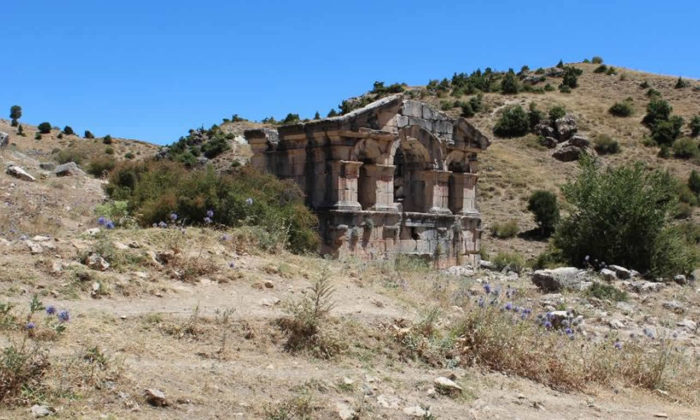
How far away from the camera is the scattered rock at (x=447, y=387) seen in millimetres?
5238

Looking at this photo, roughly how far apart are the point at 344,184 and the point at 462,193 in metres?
4.64

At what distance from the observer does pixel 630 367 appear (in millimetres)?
6609

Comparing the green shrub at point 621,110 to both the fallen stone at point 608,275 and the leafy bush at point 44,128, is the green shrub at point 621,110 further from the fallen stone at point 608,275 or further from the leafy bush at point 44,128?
the leafy bush at point 44,128

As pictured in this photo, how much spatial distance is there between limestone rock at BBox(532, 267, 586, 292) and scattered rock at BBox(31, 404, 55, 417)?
1011 centimetres

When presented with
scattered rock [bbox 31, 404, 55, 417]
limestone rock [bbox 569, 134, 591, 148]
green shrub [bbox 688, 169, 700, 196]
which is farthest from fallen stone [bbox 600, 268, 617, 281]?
limestone rock [bbox 569, 134, 591, 148]

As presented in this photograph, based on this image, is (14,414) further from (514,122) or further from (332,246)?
(514,122)

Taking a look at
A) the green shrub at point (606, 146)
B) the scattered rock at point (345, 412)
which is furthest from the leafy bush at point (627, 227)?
the green shrub at point (606, 146)

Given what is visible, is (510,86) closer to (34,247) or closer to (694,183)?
(694,183)

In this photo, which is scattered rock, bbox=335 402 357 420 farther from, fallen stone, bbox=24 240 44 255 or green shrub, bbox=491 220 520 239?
green shrub, bbox=491 220 520 239

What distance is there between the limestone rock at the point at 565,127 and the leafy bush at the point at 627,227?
2831cm

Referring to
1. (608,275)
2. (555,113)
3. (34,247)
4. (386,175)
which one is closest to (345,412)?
(34,247)

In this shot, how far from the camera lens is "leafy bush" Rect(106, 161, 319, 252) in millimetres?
10594

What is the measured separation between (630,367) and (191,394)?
4.43m

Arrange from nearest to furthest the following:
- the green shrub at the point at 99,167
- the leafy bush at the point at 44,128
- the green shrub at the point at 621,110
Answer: the green shrub at the point at 99,167 < the green shrub at the point at 621,110 < the leafy bush at the point at 44,128
